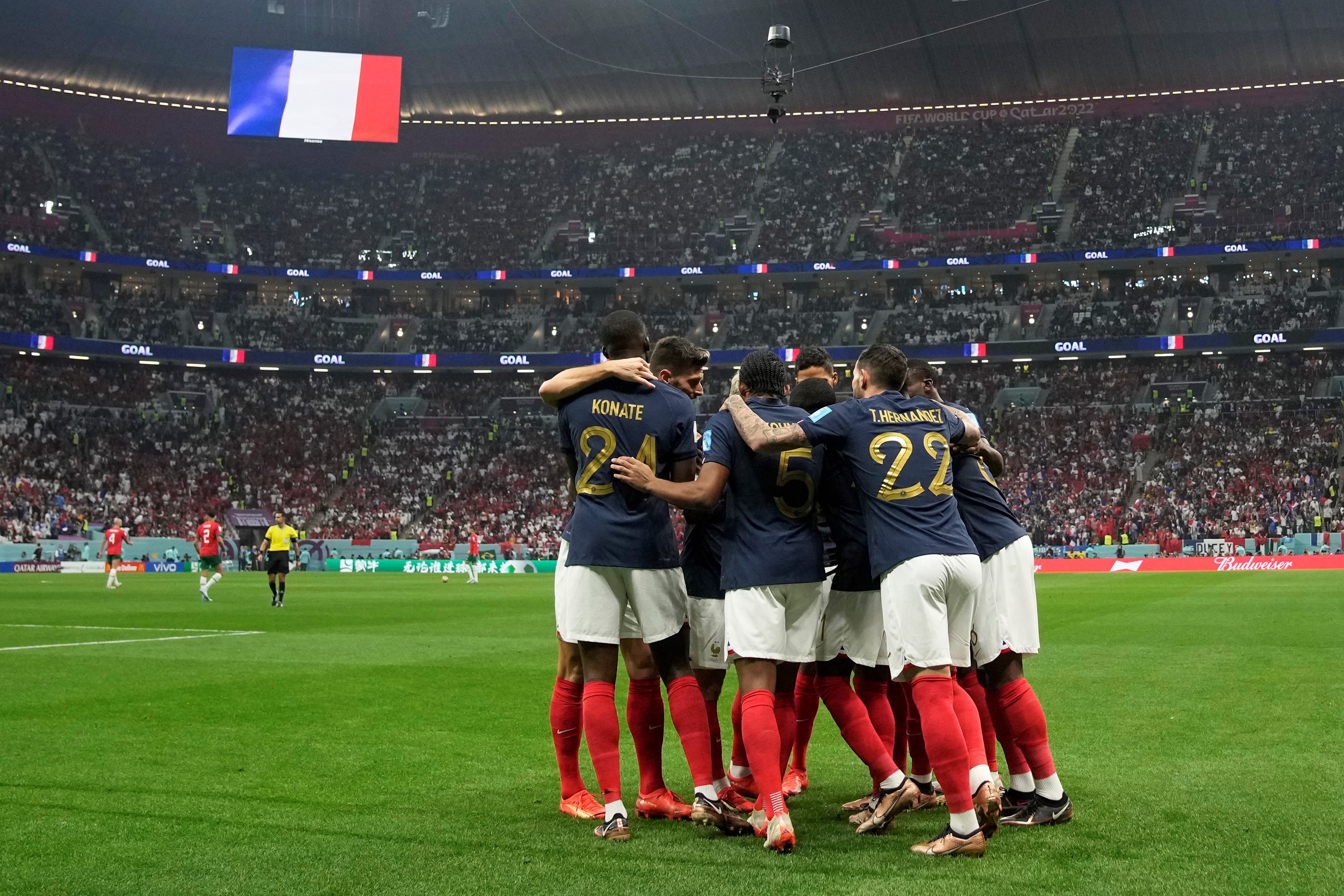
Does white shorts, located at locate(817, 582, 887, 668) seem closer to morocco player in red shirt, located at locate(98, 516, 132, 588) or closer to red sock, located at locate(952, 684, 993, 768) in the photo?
red sock, located at locate(952, 684, 993, 768)

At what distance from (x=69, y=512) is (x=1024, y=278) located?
161 feet

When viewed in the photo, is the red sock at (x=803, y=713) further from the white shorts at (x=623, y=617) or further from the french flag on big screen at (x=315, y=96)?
the french flag on big screen at (x=315, y=96)

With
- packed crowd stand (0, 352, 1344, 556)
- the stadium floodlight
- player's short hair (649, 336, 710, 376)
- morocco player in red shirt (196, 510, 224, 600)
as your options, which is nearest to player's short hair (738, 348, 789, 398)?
player's short hair (649, 336, 710, 376)

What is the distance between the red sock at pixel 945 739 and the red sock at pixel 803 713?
1158 millimetres

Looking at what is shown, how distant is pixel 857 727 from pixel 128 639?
14.1m

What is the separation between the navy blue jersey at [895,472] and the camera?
19.4 ft

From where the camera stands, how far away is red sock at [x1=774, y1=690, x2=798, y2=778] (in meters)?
6.47

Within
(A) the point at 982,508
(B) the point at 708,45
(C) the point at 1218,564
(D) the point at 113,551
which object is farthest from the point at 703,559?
(B) the point at 708,45

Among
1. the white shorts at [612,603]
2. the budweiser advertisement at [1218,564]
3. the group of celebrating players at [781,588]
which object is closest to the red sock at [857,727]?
the group of celebrating players at [781,588]

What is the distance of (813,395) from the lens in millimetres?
7016

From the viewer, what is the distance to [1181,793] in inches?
265

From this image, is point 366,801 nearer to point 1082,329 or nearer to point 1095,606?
point 1095,606

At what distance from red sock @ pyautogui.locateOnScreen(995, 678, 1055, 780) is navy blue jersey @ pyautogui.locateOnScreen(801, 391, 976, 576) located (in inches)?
37.6

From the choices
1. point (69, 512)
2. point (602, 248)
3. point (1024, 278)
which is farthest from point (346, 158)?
point (1024, 278)
